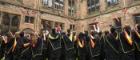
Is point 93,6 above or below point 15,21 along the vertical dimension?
above

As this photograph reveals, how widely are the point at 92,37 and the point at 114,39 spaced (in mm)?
1453

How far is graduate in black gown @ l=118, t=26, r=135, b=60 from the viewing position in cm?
697

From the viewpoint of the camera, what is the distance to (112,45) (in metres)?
7.46

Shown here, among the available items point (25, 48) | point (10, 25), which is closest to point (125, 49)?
point (25, 48)

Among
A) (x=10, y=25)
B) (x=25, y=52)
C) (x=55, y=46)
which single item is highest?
(x=10, y=25)

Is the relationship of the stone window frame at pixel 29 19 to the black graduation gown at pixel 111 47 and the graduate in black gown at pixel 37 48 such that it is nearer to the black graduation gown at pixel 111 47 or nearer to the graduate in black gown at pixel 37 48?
the graduate in black gown at pixel 37 48

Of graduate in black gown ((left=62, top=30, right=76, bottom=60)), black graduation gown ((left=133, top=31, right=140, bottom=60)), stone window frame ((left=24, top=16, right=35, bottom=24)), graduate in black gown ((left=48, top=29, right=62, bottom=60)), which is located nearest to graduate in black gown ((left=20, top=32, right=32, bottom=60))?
graduate in black gown ((left=48, top=29, right=62, bottom=60))

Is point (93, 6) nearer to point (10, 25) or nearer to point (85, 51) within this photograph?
point (10, 25)

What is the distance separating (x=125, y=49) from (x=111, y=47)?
588mm

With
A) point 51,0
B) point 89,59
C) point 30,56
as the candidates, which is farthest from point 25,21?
point 89,59

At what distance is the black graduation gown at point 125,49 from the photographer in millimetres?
6969

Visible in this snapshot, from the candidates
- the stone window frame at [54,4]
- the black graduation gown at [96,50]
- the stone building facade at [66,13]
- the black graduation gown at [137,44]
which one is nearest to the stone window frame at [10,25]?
the stone building facade at [66,13]

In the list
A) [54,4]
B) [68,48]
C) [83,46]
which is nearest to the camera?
[68,48]

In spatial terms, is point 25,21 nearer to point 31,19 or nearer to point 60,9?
point 31,19
